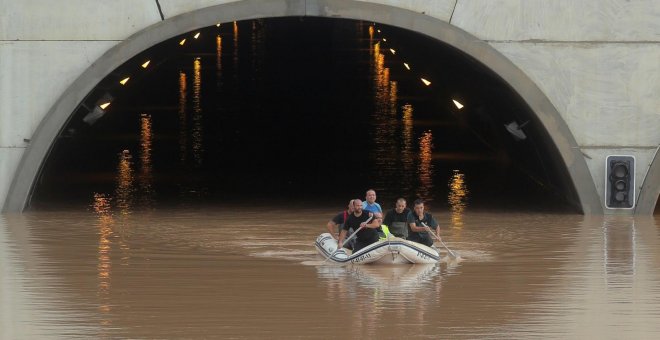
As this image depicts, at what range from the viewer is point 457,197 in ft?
98.3

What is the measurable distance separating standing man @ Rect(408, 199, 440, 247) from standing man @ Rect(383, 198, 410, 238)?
0.26ft

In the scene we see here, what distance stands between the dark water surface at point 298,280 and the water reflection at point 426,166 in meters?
3.80

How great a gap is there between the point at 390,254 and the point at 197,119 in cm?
2557

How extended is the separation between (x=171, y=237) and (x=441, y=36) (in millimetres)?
5934

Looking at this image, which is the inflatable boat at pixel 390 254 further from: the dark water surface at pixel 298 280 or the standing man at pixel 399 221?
the standing man at pixel 399 221

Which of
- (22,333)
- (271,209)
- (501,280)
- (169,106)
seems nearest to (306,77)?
(169,106)

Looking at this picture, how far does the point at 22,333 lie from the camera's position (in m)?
15.9

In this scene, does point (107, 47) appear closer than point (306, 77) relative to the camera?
Yes

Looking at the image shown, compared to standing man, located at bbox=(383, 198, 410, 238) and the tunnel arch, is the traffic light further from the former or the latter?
standing man, located at bbox=(383, 198, 410, 238)

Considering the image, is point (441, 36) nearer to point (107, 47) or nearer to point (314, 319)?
point (107, 47)

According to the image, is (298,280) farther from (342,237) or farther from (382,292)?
(342,237)

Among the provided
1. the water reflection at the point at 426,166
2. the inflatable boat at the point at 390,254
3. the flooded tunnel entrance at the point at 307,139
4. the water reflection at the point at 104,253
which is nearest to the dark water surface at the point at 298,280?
the water reflection at the point at 104,253

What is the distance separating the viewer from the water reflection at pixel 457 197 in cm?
2645

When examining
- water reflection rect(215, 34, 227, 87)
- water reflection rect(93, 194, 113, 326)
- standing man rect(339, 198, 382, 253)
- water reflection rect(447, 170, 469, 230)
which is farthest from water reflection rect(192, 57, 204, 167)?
standing man rect(339, 198, 382, 253)
